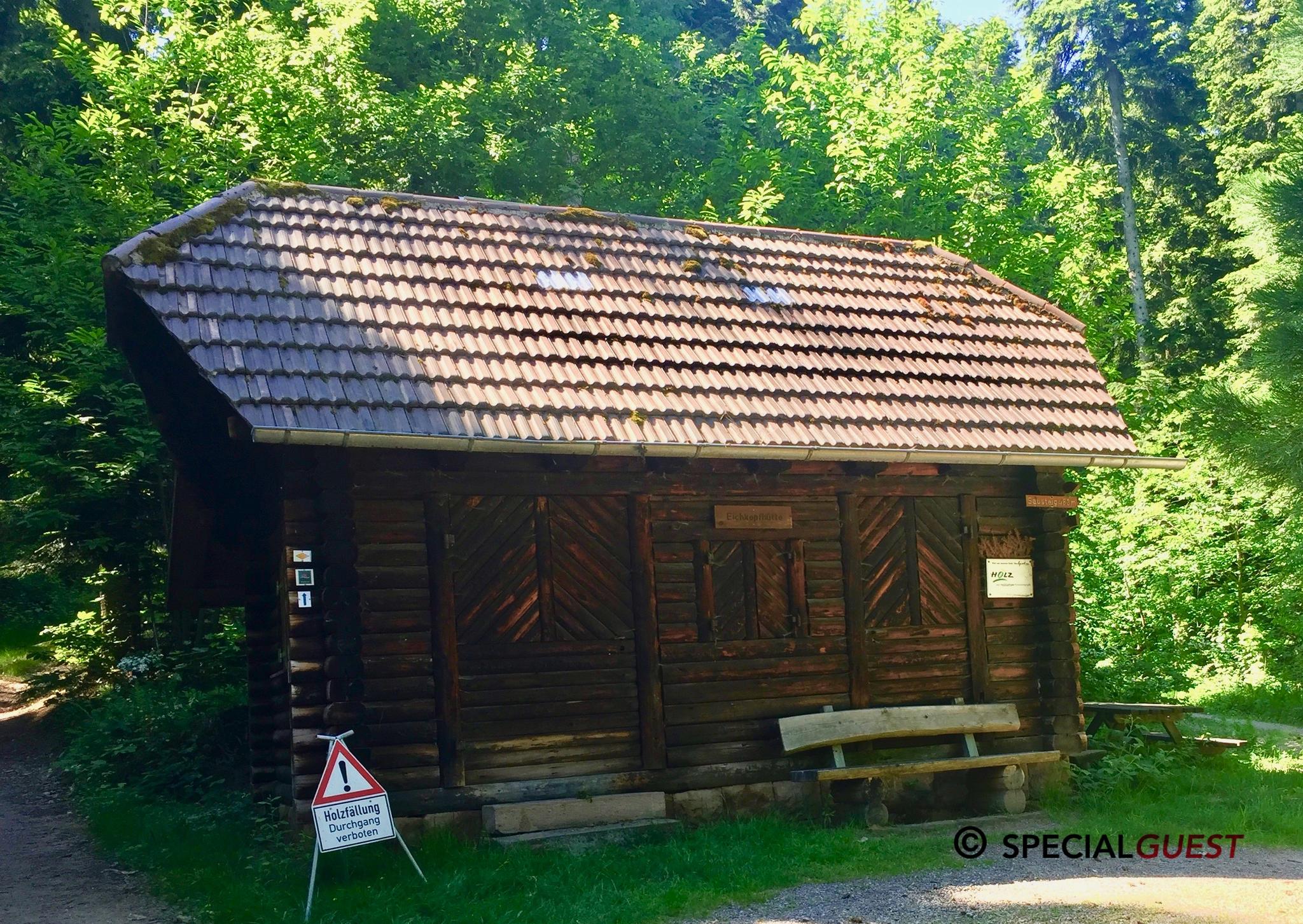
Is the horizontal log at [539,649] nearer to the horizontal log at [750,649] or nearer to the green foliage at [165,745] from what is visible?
the horizontal log at [750,649]

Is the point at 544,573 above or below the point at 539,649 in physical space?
above

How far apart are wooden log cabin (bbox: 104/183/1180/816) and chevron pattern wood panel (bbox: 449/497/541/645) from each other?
24mm

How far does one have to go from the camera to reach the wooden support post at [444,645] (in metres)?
9.20

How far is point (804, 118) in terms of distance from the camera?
81.4 feet

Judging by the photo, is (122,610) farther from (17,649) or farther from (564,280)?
(564,280)

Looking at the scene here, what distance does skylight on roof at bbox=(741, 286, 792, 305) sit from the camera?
11.8m

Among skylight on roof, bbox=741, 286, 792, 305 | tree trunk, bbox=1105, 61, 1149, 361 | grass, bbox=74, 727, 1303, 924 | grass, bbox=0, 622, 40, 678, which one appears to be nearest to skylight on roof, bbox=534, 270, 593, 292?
skylight on roof, bbox=741, 286, 792, 305

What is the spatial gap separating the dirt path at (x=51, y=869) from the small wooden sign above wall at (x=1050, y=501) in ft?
26.4

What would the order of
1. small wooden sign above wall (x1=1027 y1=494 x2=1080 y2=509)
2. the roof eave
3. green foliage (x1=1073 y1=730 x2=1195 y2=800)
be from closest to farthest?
the roof eave, green foliage (x1=1073 y1=730 x2=1195 y2=800), small wooden sign above wall (x1=1027 y1=494 x2=1080 y2=509)

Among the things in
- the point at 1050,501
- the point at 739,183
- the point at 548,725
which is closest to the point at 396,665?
the point at 548,725

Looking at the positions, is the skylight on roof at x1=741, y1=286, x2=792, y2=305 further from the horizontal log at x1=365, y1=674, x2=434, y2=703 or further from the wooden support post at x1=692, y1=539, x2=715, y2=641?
the horizontal log at x1=365, y1=674, x2=434, y2=703

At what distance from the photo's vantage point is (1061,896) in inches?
296

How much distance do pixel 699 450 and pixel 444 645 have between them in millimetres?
2408

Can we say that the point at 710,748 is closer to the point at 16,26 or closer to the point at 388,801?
the point at 388,801
